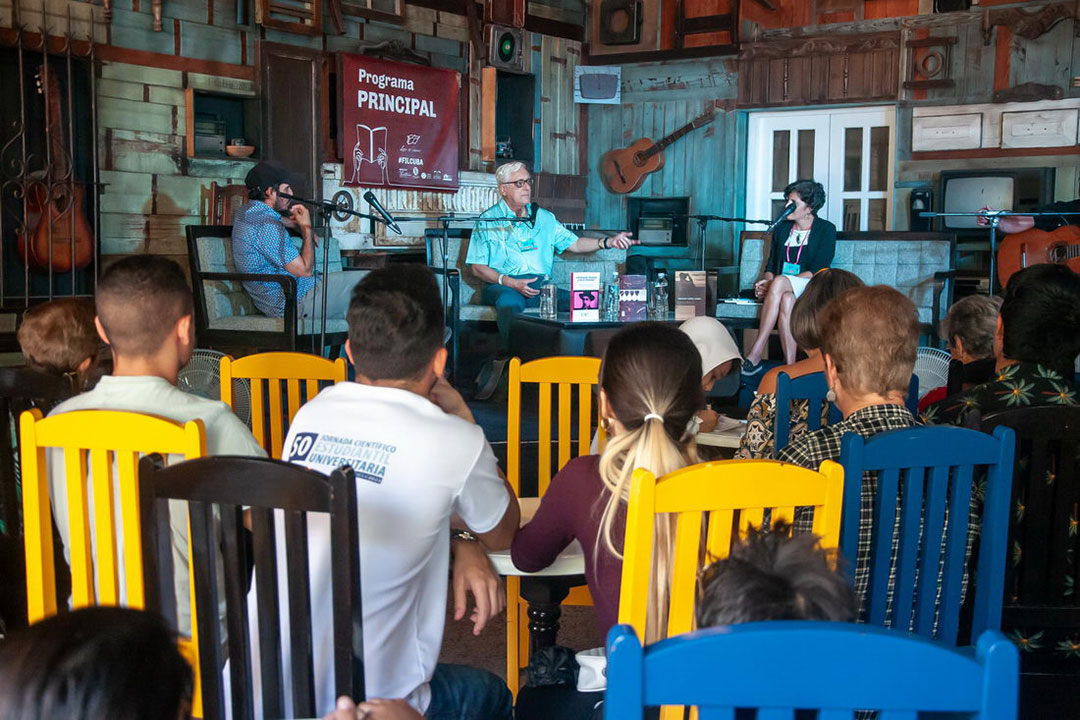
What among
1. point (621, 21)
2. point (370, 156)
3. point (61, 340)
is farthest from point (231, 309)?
point (621, 21)

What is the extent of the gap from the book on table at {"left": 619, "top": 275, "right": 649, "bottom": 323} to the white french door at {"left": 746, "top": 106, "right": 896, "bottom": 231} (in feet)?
12.7

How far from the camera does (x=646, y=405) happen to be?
61.1 inches

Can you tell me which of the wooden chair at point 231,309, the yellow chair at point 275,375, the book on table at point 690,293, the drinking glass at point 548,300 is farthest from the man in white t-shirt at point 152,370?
the book on table at point 690,293

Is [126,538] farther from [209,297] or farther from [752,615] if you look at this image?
[209,297]

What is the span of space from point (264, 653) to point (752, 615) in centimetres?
63

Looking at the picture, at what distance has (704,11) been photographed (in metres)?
8.54

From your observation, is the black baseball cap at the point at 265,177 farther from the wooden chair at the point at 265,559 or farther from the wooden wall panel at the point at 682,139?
the wooden wall panel at the point at 682,139

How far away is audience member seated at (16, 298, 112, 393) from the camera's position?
226 centimetres

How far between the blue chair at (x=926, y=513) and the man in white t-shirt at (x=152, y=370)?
97 centimetres

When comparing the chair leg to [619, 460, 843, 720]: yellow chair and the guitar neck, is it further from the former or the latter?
the guitar neck

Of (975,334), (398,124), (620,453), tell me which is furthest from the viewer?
(398,124)

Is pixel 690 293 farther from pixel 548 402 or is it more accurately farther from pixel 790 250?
pixel 548 402

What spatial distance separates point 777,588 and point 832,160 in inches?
312

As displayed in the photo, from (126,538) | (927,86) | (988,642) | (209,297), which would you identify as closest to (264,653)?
Answer: (126,538)
